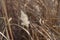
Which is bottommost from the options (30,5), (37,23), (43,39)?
(43,39)

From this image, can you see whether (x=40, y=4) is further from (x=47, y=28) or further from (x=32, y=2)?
(x=47, y=28)

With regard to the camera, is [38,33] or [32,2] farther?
[32,2]

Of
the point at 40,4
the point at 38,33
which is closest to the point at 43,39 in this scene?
the point at 38,33

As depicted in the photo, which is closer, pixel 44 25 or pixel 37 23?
pixel 44 25

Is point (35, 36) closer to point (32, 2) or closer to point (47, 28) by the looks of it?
point (47, 28)

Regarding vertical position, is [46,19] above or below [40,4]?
below

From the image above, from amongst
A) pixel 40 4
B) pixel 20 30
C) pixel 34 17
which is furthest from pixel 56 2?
pixel 20 30

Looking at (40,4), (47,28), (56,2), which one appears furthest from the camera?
(56,2)

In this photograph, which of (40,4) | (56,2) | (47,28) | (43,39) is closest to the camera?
(47,28)

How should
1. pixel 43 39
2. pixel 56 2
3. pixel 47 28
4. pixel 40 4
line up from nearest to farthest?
pixel 47 28
pixel 43 39
pixel 40 4
pixel 56 2
